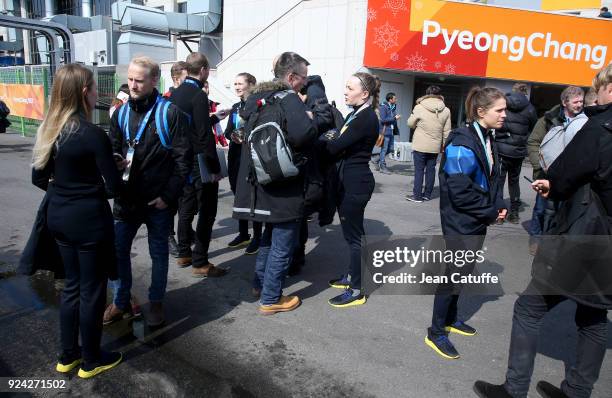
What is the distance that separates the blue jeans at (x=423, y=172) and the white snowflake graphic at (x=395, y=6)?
661 centimetres

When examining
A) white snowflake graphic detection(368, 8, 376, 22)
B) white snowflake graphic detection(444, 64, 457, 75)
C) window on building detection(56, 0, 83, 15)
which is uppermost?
window on building detection(56, 0, 83, 15)

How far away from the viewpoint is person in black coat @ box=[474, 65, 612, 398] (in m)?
2.25

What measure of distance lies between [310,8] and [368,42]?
239 cm

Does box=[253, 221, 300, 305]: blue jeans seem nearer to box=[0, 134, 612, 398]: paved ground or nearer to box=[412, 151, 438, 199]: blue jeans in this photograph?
box=[0, 134, 612, 398]: paved ground

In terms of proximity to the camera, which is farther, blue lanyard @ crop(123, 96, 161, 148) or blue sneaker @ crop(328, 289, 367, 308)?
blue sneaker @ crop(328, 289, 367, 308)

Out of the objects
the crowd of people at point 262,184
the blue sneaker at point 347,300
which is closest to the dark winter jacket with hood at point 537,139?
the crowd of people at point 262,184

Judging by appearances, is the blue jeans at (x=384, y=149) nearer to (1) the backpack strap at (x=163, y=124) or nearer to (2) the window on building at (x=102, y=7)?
(1) the backpack strap at (x=163, y=124)

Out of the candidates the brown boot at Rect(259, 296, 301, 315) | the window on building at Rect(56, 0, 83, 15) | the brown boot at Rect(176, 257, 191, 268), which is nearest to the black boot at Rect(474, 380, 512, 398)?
the brown boot at Rect(259, 296, 301, 315)

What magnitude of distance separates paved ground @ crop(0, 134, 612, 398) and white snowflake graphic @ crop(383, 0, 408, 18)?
10.3 meters

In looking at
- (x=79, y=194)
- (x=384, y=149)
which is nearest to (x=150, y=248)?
(x=79, y=194)

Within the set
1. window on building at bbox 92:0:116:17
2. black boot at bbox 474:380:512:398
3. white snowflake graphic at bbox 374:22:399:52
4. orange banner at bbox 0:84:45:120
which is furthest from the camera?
window on building at bbox 92:0:116:17

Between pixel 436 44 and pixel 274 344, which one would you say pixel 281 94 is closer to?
pixel 274 344

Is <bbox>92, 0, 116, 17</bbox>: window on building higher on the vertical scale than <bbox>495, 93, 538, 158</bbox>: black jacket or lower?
higher

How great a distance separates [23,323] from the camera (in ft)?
11.0
